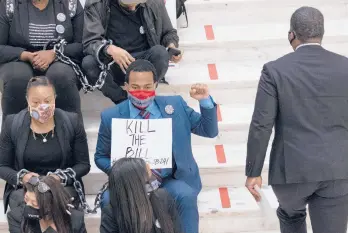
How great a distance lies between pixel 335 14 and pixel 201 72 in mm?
1323

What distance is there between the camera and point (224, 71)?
17.0 ft

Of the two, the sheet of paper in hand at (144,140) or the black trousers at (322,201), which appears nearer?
the black trousers at (322,201)

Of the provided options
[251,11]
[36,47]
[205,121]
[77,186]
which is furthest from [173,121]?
[251,11]

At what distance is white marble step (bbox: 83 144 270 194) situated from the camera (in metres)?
4.47

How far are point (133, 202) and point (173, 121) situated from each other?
0.83 metres

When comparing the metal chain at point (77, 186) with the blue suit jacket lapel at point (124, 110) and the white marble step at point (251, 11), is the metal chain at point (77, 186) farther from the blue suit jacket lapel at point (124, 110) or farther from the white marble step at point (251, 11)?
the white marble step at point (251, 11)

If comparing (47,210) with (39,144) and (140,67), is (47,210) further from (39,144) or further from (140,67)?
(140,67)

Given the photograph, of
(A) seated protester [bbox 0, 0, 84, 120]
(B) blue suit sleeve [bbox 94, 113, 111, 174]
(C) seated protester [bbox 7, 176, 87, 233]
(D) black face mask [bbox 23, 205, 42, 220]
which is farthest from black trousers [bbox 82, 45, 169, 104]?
(D) black face mask [bbox 23, 205, 42, 220]

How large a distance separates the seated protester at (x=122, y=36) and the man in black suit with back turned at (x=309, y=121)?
128cm

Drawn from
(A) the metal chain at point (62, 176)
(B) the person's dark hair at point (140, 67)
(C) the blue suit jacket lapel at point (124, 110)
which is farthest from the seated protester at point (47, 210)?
(B) the person's dark hair at point (140, 67)

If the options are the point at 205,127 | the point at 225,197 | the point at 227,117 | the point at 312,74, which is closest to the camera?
the point at 312,74

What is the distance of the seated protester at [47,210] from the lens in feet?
11.5

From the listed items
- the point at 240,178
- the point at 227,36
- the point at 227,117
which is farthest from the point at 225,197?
the point at 227,36

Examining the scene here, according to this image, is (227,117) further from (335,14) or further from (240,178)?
(335,14)
